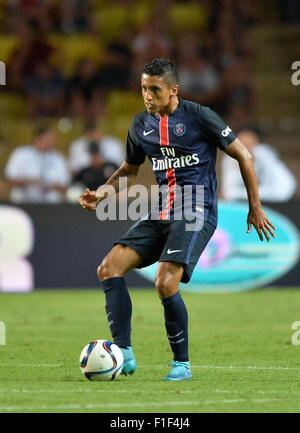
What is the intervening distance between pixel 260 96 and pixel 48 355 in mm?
11756

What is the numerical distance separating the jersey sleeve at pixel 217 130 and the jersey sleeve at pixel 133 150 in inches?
23.6

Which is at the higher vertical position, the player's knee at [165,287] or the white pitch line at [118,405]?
the player's knee at [165,287]

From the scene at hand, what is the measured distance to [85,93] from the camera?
18.3 metres

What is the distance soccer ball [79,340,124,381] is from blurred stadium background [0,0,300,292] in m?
7.86

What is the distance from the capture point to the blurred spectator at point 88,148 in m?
16.5

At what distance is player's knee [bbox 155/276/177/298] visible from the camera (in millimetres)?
7500

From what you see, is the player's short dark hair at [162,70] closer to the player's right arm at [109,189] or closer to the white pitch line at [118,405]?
the player's right arm at [109,189]

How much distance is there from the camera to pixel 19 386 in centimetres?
723

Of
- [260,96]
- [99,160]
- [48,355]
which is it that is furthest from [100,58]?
[48,355]

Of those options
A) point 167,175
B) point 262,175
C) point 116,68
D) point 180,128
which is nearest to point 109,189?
point 167,175

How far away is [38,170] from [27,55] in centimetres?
334

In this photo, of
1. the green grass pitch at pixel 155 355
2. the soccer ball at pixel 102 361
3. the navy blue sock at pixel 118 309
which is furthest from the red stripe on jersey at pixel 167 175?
the green grass pitch at pixel 155 355

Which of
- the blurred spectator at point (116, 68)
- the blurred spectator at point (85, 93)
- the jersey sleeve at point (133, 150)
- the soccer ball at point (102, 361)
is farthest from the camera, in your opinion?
the blurred spectator at point (116, 68)

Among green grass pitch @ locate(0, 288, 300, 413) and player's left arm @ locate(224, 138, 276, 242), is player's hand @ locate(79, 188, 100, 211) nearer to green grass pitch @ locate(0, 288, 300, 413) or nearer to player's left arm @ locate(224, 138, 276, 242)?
player's left arm @ locate(224, 138, 276, 242)
